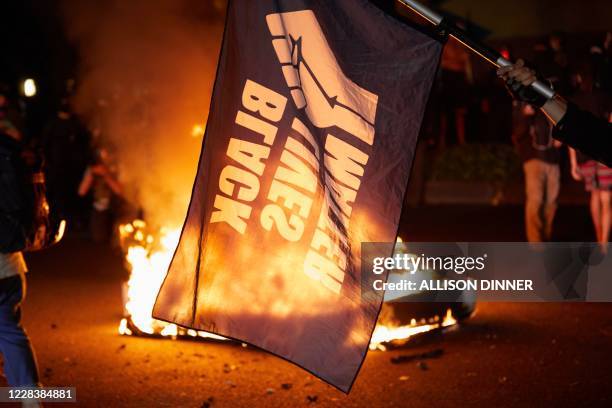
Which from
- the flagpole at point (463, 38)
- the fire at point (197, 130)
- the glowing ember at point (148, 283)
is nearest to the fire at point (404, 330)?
the glowing ember at point (148, 283)

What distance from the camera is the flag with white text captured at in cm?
331

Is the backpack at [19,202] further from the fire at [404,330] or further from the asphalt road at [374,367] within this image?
the fire at [404,330]

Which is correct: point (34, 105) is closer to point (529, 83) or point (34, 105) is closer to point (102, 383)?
point (102, 383)

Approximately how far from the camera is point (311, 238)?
135 inches

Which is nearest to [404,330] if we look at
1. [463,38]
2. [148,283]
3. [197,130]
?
[148,283]

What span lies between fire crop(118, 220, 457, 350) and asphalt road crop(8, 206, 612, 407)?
0.10 m

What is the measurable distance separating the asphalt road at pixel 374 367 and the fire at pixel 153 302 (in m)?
0.10

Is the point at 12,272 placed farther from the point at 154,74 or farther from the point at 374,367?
the point at 154,74

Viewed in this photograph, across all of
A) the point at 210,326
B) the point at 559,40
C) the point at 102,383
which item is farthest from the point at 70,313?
the point at 559,40

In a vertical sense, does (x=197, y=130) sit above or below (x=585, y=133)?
above

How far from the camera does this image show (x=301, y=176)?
346 centimetres

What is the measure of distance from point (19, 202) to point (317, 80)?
1856 mm

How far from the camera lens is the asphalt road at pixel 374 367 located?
5055mm

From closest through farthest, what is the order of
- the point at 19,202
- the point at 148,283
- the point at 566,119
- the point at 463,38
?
1. the point at 463,38
2. the point at 566,119
3. the point at 19,202
4. the point at 148,283
